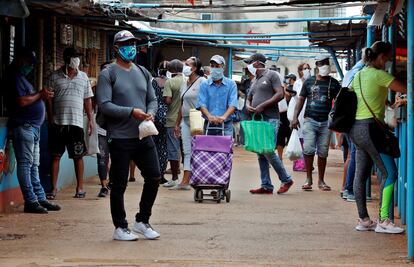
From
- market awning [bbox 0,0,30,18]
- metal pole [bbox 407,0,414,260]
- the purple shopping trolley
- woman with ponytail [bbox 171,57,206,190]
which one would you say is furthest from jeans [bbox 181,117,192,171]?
metal pole [bbox 407,0,414,260]

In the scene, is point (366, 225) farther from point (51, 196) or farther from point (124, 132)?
point (51, 196)

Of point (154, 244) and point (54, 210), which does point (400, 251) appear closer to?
point (154, 244)

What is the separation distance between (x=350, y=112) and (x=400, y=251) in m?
1.67

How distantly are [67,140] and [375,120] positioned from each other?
464 centimetres

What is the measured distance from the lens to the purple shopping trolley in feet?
39.4

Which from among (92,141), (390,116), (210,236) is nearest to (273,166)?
(92,141)

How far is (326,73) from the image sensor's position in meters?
13.6

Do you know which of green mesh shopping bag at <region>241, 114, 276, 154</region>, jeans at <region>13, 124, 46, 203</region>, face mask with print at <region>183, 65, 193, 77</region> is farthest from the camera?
face mask with print at <region>183, 65, 193, 77</region>

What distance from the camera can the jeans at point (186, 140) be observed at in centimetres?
1360

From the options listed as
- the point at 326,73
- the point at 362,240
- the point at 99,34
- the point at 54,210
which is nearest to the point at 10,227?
the point at 54,210

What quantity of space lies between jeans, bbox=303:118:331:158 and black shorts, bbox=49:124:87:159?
11.1ft

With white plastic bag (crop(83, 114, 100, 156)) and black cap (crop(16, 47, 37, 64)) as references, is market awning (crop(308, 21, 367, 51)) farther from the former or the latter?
black cap (crop(16, 47, 37, 64))

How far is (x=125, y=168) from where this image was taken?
8906 mm

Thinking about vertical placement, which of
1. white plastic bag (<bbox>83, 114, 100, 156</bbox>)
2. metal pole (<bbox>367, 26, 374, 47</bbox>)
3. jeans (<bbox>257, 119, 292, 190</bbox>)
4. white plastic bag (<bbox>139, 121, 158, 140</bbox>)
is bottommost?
jeans (<bbox>257, 119, 292, 190</bbox>)
